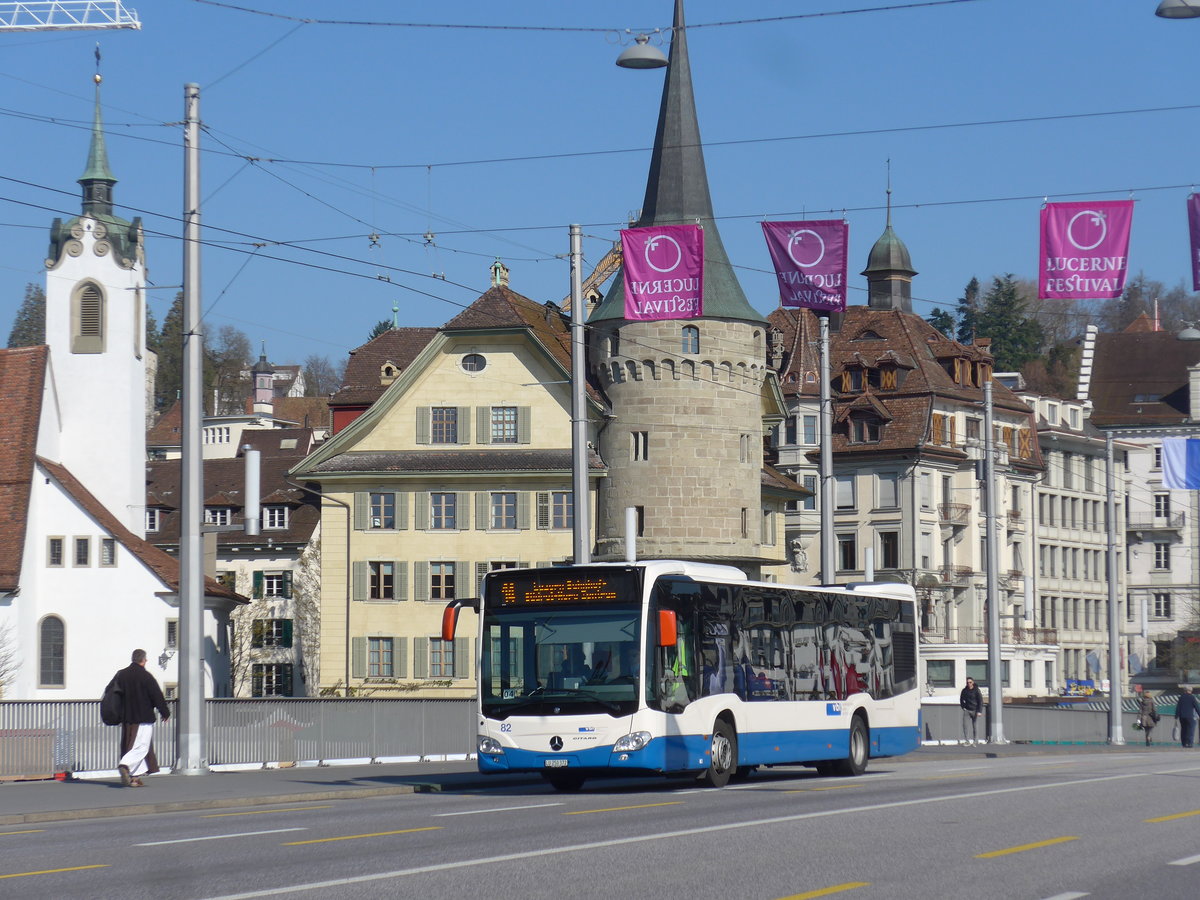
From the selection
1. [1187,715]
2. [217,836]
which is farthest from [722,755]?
[1187,715]

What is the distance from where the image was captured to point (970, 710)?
47531 mm

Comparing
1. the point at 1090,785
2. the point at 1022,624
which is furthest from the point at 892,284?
the point at 1090,785

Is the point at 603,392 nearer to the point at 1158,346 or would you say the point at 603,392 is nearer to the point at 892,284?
the point at 892,284

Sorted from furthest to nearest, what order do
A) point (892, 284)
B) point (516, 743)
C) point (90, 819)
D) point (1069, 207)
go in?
1. point (892, 284)
2. point (1069, 207)
3. point (516, 743)
4. point (90, 819)

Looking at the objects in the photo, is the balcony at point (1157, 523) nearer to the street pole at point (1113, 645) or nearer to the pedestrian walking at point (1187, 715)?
the street pole at point (1113, 645)

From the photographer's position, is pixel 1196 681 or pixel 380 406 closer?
pixel 380 406

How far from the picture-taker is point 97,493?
2950 inches

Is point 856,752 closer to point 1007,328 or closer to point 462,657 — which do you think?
point 462,657

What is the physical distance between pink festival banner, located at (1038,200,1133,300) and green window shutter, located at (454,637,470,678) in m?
37.9

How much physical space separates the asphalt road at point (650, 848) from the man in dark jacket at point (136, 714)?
145 inches

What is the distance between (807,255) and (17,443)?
144ft

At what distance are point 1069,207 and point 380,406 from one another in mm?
39719

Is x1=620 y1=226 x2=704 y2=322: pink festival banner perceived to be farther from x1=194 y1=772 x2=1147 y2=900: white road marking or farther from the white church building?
the white church building

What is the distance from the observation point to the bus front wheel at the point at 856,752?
91.4ft
